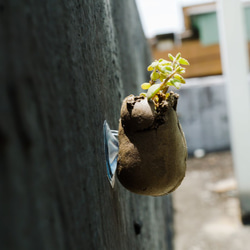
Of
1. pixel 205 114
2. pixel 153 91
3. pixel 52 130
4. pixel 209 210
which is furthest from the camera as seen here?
pixel 205 114

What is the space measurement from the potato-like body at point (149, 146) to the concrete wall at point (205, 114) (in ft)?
25.1

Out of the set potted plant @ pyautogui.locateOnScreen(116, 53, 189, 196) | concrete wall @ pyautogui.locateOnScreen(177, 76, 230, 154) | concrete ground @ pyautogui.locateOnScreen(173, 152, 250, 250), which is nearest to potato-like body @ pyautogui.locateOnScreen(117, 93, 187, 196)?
potted plant @ pyautogui.locateOnScreen(116, 53, 189, 196)

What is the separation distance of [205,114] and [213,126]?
12.9 inches

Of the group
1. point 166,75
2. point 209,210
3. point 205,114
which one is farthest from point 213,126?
point 166,75

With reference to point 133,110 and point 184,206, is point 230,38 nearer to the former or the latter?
point 184,206

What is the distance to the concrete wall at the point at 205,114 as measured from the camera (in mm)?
8633

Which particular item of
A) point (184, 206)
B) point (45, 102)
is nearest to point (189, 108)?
point (184, 206)

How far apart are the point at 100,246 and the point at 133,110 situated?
40cm

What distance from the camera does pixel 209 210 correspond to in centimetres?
581

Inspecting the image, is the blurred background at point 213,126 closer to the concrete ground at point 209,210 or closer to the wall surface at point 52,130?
the concrete ground at point 209,210

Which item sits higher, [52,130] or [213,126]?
[52,130]

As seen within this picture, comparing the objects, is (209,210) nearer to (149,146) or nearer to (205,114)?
(205,114)

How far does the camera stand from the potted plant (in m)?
1.15

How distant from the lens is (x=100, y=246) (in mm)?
1027
